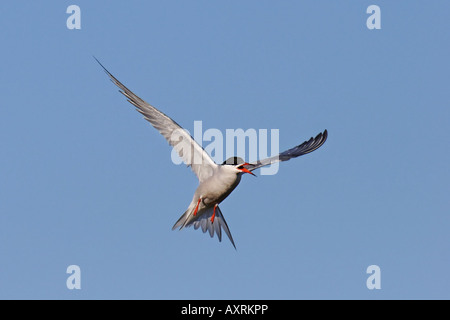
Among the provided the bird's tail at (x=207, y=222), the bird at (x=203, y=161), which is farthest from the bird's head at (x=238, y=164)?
the bird's tail at (x=207, y=222)

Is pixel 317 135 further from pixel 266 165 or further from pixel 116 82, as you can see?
pixel 116 82

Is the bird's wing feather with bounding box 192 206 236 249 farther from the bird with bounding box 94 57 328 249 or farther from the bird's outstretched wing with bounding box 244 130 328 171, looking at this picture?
the bird's outstretched wing with bounding box 244 130 328 171

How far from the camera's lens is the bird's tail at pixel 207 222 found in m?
15.0

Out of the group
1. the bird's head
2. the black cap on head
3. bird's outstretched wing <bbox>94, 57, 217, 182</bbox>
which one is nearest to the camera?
the bird's head

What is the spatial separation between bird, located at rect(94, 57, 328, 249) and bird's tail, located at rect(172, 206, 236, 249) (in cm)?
2

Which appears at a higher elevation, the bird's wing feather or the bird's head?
the bird's head

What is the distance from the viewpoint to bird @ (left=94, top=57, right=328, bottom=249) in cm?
1373

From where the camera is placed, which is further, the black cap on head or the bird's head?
the black cap on head

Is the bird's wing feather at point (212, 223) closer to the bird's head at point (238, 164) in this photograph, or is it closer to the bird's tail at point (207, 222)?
the bird's tail at point (207, 222)

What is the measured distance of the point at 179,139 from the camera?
1422cm

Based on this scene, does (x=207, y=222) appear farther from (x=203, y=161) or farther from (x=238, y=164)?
(x=238, y=164)

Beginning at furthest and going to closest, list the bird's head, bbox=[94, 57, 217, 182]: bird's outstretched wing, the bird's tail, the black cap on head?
1. the bird's tail
2. bbox=[94, 57, 217, 182]: bird's outstretched wing
3. the black cap on head
4. the bird's head

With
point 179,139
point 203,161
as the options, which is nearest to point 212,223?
point 203,161

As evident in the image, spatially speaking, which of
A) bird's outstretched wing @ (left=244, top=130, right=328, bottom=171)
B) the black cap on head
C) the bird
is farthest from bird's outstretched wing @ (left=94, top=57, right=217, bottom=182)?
bird's outstretched wing @ (left=244, top=130, right=328, bottom=171)
